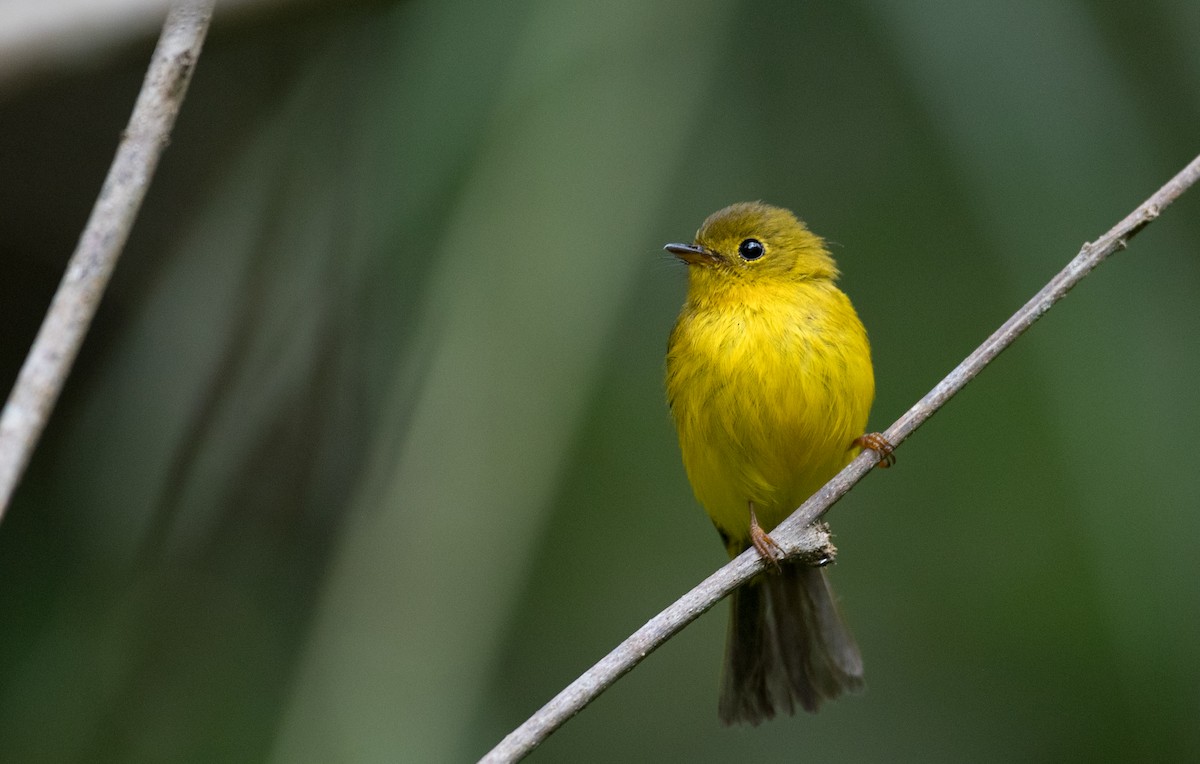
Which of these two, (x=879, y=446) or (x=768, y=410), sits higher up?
(x=768, y=410)

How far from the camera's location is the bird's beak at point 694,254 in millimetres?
3682

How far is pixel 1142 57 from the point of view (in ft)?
9.98

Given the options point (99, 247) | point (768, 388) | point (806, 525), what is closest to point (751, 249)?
point (768, 388)

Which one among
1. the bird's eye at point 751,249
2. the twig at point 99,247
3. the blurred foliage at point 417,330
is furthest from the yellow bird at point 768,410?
the twig at point 99,247

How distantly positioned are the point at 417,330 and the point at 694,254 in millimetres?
1036

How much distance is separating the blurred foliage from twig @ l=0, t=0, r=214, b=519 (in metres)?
0.49

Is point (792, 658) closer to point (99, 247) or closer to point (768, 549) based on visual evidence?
point (768, 549)

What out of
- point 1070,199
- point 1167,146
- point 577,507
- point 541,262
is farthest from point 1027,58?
point 577,507

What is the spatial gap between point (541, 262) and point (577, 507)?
5.36ft

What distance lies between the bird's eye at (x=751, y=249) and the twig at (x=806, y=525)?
3.66ft

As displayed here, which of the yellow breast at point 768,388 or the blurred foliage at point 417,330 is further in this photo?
the yellow breast at point 768,388

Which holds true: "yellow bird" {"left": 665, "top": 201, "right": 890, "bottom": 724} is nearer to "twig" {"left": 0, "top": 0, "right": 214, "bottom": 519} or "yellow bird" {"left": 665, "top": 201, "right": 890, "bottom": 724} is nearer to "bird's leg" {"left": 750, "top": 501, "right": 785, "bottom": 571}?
"bird's leg" {"left": 750, "top": 501, "right": 785, "bottom": 571}

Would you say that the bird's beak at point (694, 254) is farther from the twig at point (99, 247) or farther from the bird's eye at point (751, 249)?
the twig at point (99, 247)

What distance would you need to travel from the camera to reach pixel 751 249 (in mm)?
A: 3658
